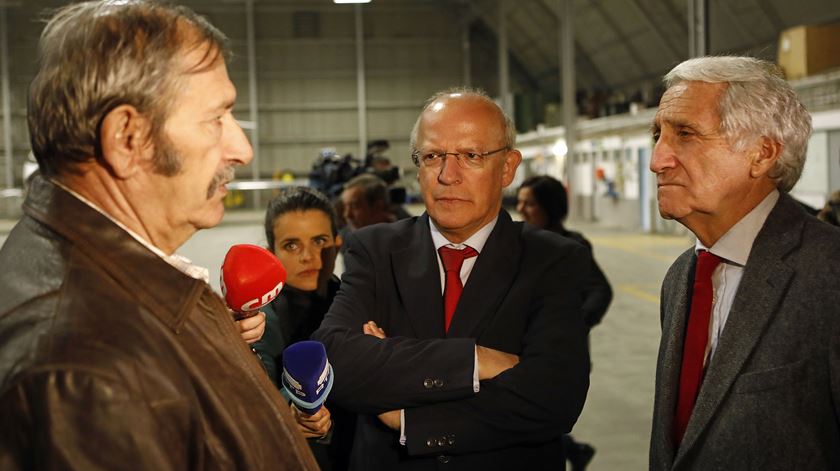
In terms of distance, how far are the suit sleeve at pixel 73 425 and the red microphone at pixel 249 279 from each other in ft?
2.06

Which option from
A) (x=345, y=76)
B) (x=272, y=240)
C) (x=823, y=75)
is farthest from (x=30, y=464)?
(x=345, y=76)

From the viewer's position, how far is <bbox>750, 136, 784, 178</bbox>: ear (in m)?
1.90

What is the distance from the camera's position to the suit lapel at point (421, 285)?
2.17 metres

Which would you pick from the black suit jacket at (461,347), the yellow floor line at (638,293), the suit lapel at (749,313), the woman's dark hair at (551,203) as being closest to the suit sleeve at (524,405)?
the black suit jacket at (461,347)

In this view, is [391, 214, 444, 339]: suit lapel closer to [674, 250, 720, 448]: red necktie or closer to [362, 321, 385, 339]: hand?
[362, 321, 385, 339]: hand

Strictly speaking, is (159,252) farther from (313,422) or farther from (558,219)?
(558,219)

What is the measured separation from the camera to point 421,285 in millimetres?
2193

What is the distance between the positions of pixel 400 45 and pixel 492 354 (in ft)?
94.7

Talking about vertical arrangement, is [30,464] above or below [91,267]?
below

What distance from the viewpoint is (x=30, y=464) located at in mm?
953

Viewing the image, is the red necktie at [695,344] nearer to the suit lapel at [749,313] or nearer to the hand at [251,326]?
the suit lapel at [749,313]

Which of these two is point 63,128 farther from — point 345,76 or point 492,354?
point 345,76

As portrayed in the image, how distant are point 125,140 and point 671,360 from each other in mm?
1427

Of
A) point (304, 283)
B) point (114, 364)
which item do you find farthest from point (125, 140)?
point (304, 283)
